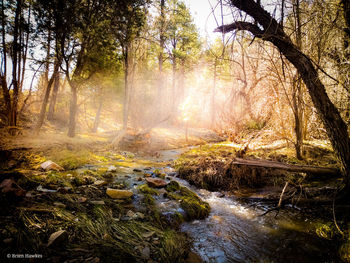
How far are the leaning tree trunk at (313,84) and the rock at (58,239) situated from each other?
357 cm

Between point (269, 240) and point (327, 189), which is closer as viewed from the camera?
point (269, 240)

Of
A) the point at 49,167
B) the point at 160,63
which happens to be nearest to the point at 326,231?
the point at 49,167

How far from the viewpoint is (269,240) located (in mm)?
2602

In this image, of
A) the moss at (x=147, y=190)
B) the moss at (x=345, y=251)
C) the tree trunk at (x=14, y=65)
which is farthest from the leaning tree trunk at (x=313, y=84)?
the tree trunk at (x=14, y=65)

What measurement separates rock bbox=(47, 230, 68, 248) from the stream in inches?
64.1

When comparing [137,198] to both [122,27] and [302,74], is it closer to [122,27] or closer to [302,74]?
[302,74]

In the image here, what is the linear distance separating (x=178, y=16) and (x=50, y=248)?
73.5ft

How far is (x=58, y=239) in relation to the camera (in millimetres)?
1776

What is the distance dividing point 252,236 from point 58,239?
9.55ft

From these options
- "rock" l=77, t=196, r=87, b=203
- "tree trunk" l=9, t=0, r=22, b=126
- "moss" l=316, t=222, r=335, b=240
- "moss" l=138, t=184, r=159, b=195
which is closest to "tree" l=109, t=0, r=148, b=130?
"tree trunk" l=9, t=0, r=22, b=126

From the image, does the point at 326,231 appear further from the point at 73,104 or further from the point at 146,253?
the point at 73,104

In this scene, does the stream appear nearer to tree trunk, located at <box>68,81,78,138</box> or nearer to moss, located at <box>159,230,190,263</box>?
moss, located at <box>159,230,190,263</box>

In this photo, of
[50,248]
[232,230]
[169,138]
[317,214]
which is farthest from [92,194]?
[169,138]

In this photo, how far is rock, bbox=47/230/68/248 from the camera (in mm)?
1730
